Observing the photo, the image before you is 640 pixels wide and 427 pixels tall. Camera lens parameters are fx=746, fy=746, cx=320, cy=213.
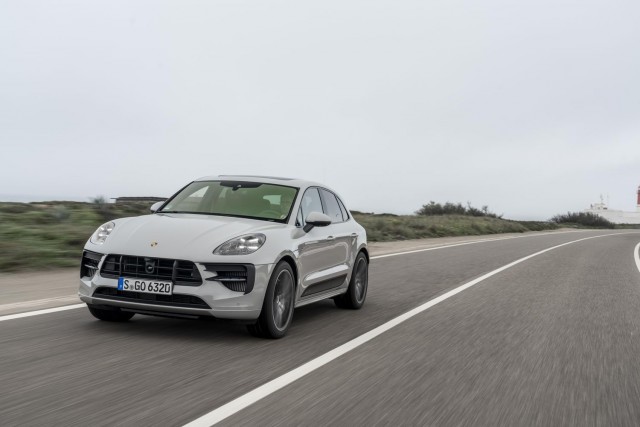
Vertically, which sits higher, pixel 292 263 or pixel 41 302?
pixel 292 263

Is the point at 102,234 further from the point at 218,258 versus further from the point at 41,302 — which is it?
the point at 41,302

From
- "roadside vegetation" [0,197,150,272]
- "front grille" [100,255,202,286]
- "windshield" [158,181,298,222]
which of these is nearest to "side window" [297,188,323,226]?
"windshield" [158,181,298,222]

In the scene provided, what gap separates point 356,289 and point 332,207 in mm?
1138

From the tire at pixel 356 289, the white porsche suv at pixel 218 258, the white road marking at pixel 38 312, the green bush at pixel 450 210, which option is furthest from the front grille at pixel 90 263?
the green bush at pixel 450 210

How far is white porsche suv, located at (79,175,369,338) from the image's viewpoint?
21.2 feet

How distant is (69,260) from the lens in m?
13.0

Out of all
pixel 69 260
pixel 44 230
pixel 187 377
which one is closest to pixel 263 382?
pixel 187 377

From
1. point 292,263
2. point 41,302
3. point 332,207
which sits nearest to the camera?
point 292,263

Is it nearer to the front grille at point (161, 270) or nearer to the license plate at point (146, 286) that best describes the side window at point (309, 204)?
the front grille at point (161, 270)

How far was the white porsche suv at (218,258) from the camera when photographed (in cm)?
648

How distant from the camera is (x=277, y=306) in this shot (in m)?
7.03

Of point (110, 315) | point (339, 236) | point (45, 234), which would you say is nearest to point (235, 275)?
point (110, 315)

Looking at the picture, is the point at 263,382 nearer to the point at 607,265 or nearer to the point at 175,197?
the point at 175,197

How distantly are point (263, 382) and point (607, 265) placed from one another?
16432 millimetres
